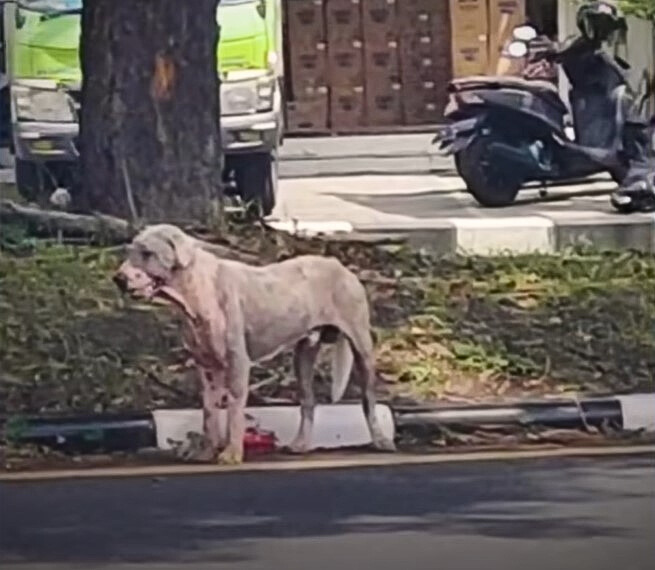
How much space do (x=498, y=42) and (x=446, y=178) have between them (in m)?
0.41

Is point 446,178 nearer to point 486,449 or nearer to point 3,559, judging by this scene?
point 486,449

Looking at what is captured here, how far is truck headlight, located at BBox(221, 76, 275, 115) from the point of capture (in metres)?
5.41

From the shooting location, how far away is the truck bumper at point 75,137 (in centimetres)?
544

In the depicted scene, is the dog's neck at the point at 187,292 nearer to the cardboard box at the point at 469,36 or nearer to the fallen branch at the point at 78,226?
the fallen branch at the point at 78,226

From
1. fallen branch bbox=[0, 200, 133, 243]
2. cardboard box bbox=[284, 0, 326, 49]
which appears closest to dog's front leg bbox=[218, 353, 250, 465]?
fallen branch bbox=[0, 200, 133, 243]

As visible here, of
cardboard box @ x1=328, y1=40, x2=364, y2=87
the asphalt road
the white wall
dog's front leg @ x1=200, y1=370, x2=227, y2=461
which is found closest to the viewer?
the asphalt road

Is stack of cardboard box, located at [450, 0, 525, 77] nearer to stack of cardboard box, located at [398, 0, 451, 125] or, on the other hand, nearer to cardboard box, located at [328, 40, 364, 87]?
stack of cardboard box, located at [398, 0, 451, 125]

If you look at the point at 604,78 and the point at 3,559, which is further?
the point at 604,78

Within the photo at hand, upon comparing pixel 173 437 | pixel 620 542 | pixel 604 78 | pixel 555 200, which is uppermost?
pixel 604 78

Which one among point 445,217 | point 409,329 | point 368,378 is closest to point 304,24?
point 445,217

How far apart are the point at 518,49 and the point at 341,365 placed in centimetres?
103

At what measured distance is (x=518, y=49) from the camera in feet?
18.2

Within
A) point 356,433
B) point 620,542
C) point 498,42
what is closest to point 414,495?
point 356,433

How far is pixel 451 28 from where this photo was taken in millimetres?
5508
